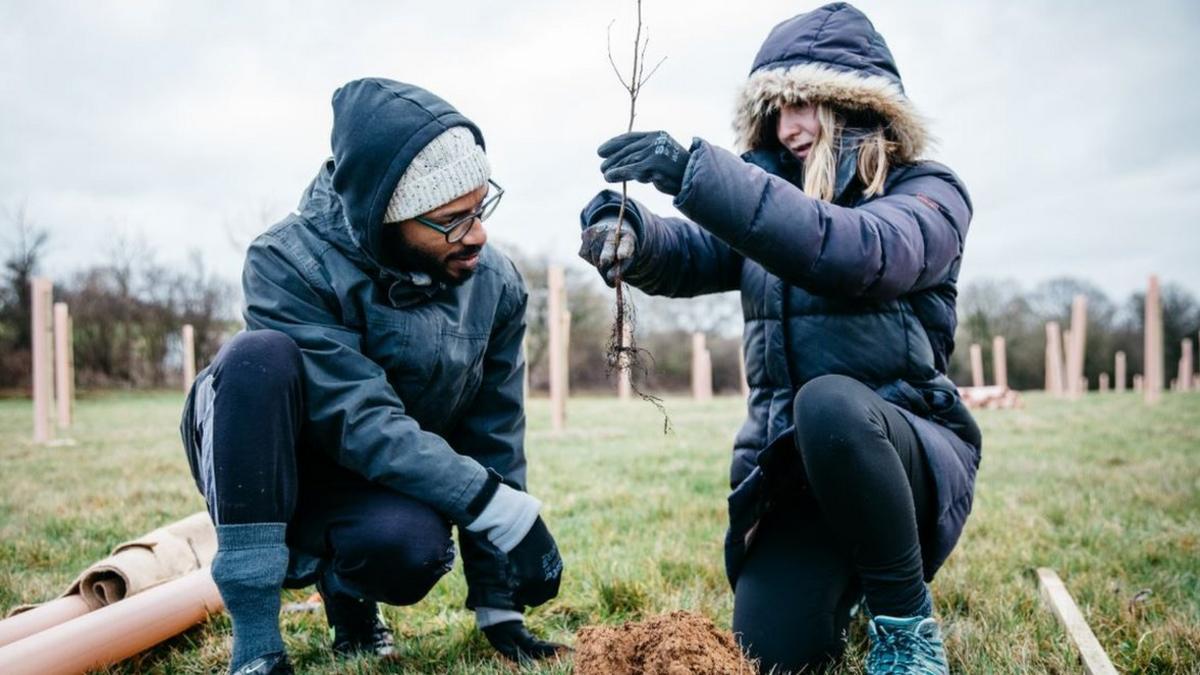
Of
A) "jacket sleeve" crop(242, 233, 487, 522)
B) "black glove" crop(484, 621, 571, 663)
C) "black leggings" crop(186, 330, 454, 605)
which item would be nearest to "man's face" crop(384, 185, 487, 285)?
"jacket sleeve" crop(242, 233, 487, 522)

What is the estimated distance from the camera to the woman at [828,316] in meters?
1.85

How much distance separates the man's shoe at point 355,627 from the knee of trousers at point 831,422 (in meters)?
1.25

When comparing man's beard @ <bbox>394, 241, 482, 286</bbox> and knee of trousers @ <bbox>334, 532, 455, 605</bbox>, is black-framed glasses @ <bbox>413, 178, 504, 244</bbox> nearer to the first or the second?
man's beard @ <bbox>394, 241, 482, 286</bbox>

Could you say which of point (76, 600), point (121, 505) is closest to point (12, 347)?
point (121, 505)

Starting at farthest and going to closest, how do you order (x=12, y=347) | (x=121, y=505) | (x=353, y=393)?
(x=12, y=347), (x=121, y=505), (x=353, y=393)

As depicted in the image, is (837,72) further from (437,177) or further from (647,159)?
(437,177)

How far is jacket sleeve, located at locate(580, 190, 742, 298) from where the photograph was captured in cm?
226

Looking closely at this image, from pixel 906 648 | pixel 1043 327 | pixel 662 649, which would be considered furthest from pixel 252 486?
pixel 1043 327

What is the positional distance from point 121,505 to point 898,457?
4230 millimetres

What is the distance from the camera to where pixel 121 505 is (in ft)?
14.9

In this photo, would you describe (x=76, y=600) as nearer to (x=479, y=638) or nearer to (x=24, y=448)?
A: (x=479, y=638)

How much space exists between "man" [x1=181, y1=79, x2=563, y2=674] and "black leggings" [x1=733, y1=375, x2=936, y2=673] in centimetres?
58

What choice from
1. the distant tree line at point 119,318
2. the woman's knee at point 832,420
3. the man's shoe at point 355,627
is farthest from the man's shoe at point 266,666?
the distant tree line at point 119,318

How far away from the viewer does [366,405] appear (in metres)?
1.95
